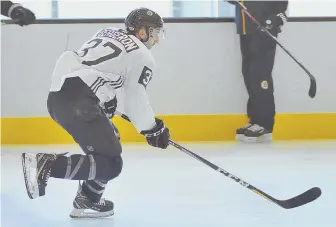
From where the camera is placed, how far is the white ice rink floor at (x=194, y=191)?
229 centimetres

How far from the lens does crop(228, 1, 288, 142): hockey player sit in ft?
14.3

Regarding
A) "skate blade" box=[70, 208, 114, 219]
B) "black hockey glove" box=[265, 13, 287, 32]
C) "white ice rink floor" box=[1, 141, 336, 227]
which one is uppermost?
"black hockey glove" box=[265, 13, 287, 32]

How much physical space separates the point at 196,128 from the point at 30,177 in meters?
2.54

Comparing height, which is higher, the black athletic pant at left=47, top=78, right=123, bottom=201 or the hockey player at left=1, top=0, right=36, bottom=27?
the hockey player at left=1, top=0, right=36, bottom=27

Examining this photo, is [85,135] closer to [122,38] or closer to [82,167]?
[82,167]

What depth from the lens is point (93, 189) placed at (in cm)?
235

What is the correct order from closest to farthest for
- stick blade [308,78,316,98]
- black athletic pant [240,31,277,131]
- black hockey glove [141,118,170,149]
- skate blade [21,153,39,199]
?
skate blade [21,153,39,199] < black hockey glove [141,118,170,149] < stick blade [308,78,316,98] < black athletic pant [240,31,277,131]

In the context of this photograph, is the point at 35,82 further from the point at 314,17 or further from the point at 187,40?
the point at 314,17

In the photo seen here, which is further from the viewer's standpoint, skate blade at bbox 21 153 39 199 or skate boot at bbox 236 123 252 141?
skate boot at bbox 236 123 252 141

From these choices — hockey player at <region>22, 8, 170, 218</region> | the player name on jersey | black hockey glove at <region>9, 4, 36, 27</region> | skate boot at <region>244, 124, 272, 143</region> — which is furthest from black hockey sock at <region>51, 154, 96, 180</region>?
skate boot at <region>244, 124, 272, 143</region>

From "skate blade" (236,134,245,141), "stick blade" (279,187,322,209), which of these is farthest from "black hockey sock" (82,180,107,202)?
"skate blade" (236,134,245,141)

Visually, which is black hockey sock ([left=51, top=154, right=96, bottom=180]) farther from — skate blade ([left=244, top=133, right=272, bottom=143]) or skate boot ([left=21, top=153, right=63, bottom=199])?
skate blade ([left=244, top=133, right=272, bottom=143])

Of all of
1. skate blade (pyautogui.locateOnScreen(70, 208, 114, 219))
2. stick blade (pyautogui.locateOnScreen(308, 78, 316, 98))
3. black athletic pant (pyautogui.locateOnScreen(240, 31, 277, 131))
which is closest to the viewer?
skate blade (pyautogui.locateOnScreen(70, 208, 114, 219))

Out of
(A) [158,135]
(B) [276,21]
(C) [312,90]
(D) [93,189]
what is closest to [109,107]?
(A) [158,135]
